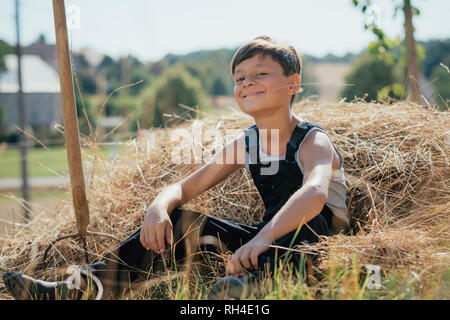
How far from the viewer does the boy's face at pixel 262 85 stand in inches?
73.0

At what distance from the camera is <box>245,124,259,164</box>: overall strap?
1996 millimetres

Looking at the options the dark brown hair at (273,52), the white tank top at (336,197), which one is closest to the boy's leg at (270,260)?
the white tank top at (336,197)

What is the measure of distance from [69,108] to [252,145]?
2.89 ft

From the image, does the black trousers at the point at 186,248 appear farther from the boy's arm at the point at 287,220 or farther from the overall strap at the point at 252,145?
the overall strap at the point at 252,145

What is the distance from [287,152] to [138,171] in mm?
1393

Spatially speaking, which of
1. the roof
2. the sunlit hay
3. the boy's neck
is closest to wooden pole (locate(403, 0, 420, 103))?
the sunlit hay

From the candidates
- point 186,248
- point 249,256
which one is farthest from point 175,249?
point 249,256

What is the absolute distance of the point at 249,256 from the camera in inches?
61.6

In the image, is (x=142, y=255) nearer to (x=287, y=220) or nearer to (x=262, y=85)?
(x=287, y=220)

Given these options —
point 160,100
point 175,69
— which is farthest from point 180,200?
point 175,69

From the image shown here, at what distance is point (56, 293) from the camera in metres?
1.62

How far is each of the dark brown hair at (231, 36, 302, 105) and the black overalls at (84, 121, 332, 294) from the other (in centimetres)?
27

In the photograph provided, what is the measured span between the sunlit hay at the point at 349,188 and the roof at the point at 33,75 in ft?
95.8
